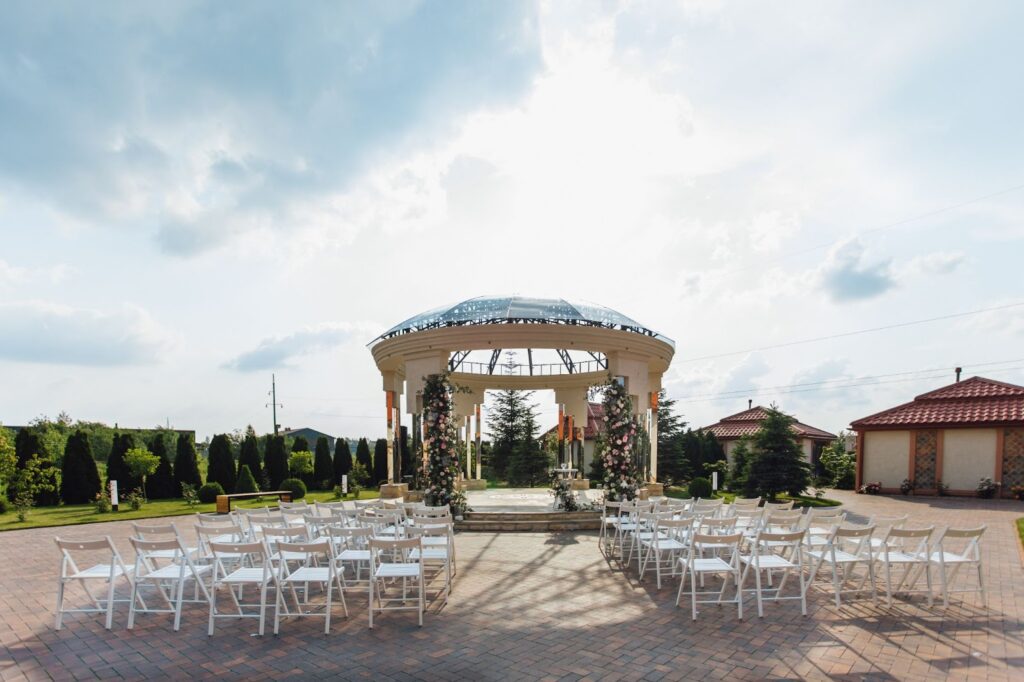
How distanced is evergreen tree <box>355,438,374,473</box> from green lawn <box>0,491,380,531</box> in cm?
524

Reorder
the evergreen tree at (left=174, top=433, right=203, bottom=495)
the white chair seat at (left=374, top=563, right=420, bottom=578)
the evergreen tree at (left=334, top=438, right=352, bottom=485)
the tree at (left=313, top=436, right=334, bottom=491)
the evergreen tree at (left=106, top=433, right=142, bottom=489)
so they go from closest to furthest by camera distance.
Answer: the white chair seat at (left=374, top=563, right=420, bottom=578)
the evergreen tree at (left=106, top=433, right=142, bottom=489)
the evergreen tree at (left=174, top=433, right=203, bottom=495)
the tree at (left=313, top=436, right=334, bottom=491)
the evergreen tree at (left=334, top=438, right=352, bottom=485)

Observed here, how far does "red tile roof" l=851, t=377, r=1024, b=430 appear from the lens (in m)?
18.5

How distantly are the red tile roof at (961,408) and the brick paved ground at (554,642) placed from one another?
14191 mm

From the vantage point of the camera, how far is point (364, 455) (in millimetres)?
24156

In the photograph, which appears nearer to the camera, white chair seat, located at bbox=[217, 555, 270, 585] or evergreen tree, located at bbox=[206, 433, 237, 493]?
white chair seat, located at bbox=[217, 555, 270, 585]

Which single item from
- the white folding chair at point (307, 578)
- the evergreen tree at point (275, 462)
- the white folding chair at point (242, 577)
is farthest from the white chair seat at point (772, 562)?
the evergreen tree at point (275, 462)

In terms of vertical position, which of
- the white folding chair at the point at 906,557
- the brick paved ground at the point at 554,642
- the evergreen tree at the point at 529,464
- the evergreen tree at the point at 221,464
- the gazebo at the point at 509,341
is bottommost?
the evergreen tree at the point at 529,464

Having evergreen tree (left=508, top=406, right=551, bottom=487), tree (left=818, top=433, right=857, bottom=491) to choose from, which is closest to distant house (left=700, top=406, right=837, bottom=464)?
tree (left=818, top=433, right=857, bottom=491)

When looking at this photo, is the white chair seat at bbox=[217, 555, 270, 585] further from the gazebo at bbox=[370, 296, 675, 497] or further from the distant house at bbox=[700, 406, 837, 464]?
the distant house at bbox=[700, 406, 837, 464]

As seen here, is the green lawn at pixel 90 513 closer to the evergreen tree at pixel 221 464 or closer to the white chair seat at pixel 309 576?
the evergreen tree at pixel 221 464

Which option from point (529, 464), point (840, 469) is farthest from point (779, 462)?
point (529, 464)

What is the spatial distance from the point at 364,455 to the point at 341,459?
1153 mm

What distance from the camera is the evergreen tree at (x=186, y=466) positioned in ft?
63.9

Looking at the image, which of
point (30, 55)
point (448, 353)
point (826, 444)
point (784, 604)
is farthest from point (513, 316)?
point (826, 444)
